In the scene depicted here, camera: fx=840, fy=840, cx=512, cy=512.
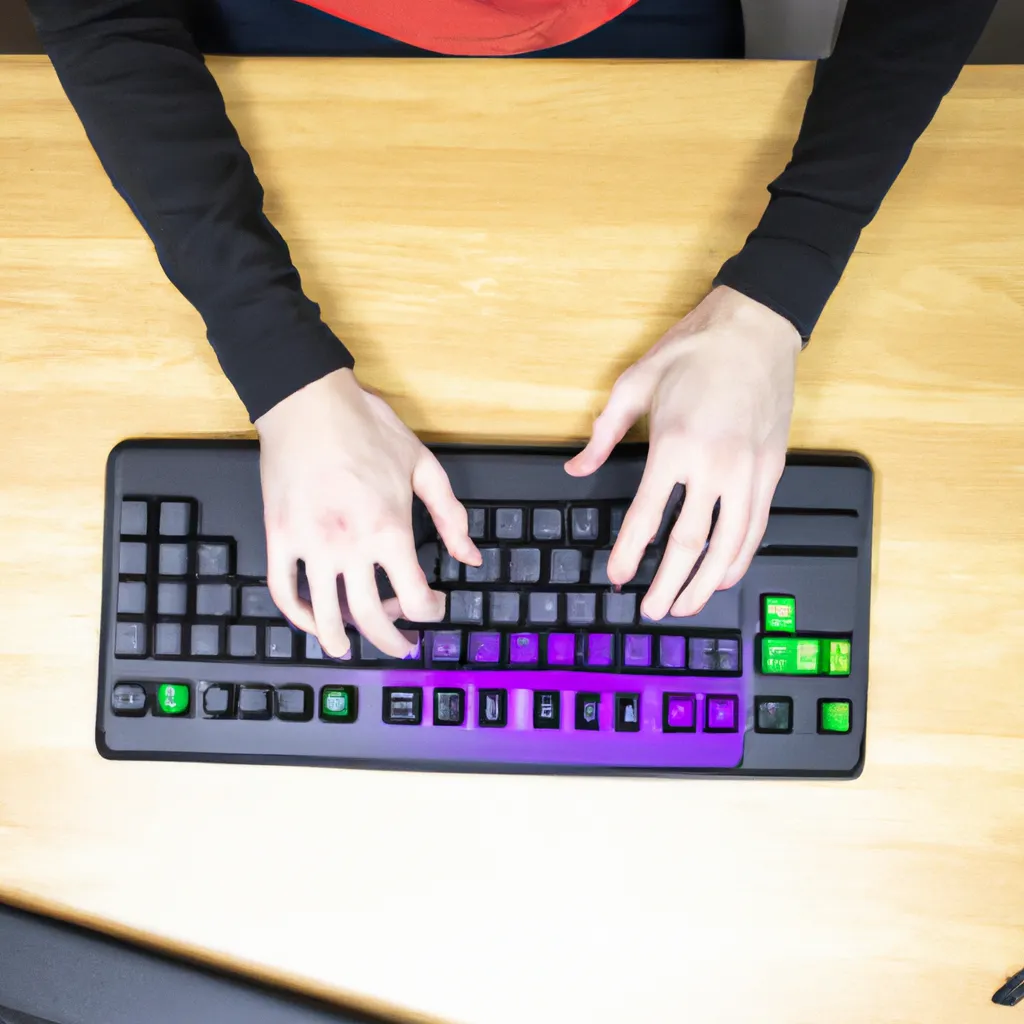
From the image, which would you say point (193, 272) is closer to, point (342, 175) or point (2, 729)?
point (342, 175)

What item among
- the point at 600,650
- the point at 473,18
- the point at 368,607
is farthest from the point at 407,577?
the point at 473,18

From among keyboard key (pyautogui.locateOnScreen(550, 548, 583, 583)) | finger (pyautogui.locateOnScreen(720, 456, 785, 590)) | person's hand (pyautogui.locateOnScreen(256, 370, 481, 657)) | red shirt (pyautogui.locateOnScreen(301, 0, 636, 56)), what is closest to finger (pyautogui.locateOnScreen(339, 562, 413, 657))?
person's hand (pyautogui.locateOnScreen(256, 370, 481, 657))

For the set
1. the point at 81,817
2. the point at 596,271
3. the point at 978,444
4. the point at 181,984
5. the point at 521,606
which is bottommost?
the point at 181,984

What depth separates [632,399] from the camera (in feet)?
1.72

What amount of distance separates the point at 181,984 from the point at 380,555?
319 millimetres

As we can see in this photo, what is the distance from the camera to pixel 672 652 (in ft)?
1.77

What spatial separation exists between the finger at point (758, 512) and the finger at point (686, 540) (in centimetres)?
3

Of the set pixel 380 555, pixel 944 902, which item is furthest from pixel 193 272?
pixel 944 902

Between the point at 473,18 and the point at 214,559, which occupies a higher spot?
the point at 473,18

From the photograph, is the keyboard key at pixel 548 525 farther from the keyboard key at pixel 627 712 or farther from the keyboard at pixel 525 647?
the keyboard key at pixel 627 712

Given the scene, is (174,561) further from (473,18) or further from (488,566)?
(473,18)

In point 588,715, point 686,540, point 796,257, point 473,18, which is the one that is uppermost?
point 473,18

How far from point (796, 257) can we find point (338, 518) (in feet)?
1.05

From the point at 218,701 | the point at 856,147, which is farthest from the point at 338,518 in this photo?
the point at 856,147
